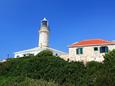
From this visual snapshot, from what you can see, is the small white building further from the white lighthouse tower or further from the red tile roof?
the white lighthouse tower

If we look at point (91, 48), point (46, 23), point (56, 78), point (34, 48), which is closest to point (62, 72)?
point (56, 78)

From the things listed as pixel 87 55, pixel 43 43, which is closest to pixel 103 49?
pixel 87 55

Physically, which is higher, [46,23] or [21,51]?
[46,23]

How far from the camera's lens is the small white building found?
42.5m

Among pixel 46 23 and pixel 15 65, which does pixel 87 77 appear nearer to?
pixel 15 65

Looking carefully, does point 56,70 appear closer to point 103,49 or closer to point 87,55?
point 87,55

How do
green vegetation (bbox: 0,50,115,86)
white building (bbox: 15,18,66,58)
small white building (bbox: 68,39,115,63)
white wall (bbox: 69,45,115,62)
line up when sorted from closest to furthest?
green vegetation (bbox: 0,50,115,86) → white wall (bbox: 69,45,115,62) → small white building (bbox: 68,39,115,63) → white building (bbox: 15,18,66,58)

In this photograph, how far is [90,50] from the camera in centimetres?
4375

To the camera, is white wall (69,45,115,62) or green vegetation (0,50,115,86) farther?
white wall (69,45,115,62)

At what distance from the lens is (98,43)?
143 feet

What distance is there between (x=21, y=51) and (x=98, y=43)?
15796 millimetres

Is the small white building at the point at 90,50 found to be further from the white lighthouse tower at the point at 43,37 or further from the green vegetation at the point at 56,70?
the white lighthouse tower at the point at 43,37

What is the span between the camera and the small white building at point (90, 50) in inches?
1673

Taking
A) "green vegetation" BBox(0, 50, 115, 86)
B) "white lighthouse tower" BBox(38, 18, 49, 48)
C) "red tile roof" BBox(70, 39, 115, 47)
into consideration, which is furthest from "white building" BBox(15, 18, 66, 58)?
"green vegetation" BBox(0, 50, 115, 86)
